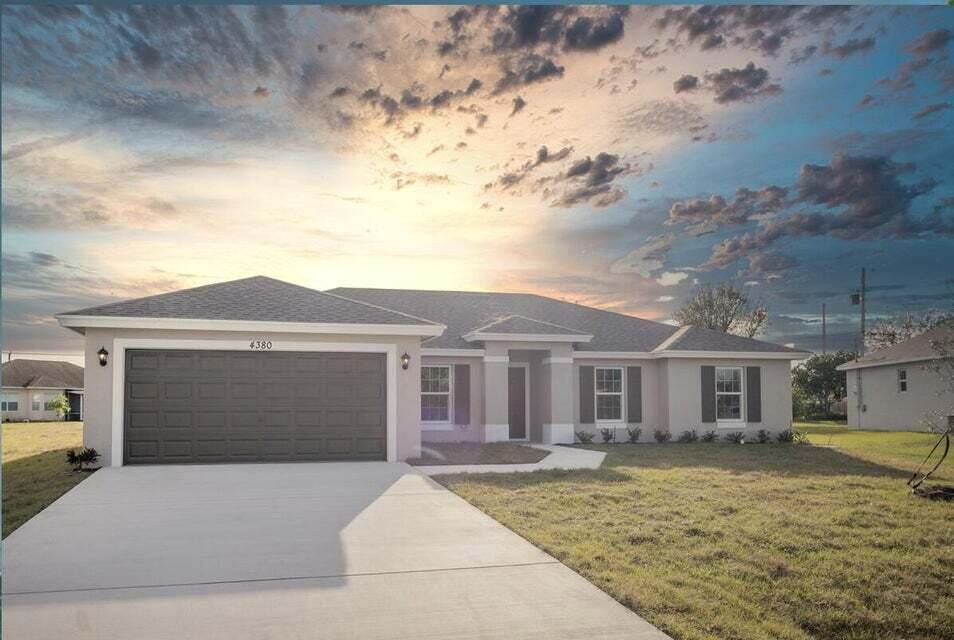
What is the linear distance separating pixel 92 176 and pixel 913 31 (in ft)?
49.8

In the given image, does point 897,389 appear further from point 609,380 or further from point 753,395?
point 609,380

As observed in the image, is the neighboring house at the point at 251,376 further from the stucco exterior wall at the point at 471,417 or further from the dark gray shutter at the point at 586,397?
the dark gray shutter at the point at 586,397

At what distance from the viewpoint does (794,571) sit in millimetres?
6547

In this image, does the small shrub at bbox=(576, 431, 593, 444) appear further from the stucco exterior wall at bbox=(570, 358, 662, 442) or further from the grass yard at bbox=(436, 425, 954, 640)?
the grass yard at bbox=(436, 425, 954, 640)

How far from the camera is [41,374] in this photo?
41.5m

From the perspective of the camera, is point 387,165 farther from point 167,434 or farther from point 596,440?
point 596,440

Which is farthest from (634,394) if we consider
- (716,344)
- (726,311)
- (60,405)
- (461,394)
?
(60,405)

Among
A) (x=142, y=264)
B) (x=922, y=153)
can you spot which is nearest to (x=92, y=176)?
(x=142, y=264)

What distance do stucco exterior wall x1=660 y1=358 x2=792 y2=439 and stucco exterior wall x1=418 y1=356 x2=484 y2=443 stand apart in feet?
15.4

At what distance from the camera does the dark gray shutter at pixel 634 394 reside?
19.9 metres

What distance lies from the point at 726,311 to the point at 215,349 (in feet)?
94.9

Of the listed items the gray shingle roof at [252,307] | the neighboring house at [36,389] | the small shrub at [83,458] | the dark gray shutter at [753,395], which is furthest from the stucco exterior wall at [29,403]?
the dark gray shutter at [753,395]

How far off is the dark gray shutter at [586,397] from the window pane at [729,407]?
Answer: 3.26m

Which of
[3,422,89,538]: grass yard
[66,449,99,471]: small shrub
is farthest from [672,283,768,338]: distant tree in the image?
[66,449,99,471]: small shrub
